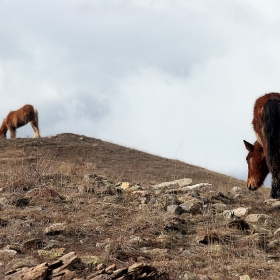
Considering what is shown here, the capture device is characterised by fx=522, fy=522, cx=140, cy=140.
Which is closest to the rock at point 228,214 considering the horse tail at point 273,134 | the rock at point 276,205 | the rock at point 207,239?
the rock at point 207,239

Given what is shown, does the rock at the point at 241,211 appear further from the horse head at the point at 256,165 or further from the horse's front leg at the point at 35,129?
the horse's front leg at the point at 35,129

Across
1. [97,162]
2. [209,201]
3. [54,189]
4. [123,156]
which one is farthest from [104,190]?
[123,156]

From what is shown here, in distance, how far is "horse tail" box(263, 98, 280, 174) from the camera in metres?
7.94

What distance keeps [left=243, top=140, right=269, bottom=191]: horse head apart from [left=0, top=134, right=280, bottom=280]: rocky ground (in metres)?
0.58

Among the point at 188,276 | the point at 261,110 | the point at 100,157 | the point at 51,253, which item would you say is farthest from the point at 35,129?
the point at 188,276

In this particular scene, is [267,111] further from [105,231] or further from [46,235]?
[46,235]

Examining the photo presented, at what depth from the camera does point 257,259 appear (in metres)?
5.59

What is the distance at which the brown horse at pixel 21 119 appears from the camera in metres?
28.3

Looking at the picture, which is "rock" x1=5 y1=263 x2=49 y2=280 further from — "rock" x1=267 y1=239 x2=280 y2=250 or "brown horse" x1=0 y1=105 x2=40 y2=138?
"brown horse" x1=0 y1=105 x2=40 y2=138

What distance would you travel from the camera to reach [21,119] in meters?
28.3

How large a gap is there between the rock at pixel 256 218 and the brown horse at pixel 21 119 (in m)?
22.4

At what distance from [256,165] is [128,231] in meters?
4.33

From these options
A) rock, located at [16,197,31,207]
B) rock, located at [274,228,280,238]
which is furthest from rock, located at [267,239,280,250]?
rock, located at [16,197,31,207]

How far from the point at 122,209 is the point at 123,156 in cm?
1458
